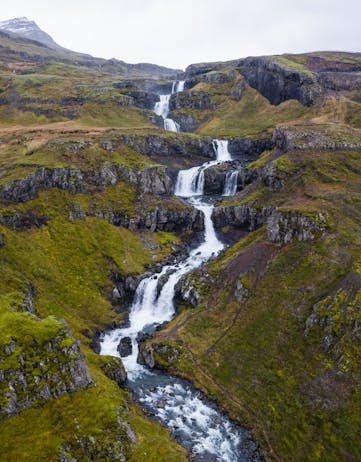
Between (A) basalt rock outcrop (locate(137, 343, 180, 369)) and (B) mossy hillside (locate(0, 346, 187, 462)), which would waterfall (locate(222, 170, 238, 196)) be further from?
(B) mossy hillside (locate(0, 346, 187, 462))

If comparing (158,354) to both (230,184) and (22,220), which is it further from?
(230,184)

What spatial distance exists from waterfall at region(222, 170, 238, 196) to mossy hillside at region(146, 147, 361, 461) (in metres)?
30.1

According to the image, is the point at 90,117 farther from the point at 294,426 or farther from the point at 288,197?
the point at 294,426

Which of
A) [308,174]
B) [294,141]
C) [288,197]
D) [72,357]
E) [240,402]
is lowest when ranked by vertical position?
[240,402]

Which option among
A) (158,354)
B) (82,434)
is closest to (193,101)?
(158,354)

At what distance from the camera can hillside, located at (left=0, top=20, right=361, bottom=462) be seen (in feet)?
110

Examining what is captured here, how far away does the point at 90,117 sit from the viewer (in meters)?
127

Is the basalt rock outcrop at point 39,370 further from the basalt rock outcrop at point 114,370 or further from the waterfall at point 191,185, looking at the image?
the waterfall at point 191,185

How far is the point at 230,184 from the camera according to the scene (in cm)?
9806

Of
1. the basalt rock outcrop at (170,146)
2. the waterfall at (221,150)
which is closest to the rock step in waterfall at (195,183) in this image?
the basalt rock outcrop at (170,146)

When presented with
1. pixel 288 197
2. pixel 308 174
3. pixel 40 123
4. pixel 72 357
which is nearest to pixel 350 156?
pixel 308 174

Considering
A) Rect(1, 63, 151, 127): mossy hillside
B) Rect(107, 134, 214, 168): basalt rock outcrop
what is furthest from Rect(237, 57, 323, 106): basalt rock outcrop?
Rect(1, 63, 151, 127): mossy hillside

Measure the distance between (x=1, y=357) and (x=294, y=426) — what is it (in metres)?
29.7

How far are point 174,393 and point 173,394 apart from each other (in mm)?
250
